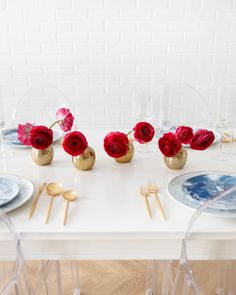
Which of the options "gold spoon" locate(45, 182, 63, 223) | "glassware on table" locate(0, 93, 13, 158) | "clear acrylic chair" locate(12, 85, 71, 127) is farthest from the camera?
"clear acrylic chair" locate(12, 85, 71, 127)

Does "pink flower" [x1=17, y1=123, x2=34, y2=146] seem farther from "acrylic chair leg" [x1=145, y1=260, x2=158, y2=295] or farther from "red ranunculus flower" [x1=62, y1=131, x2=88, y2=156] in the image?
"acrylic chair leg" [x1=145, y1=260, x2=158, y2=295]

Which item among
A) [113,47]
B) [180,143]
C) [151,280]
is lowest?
[151,280]

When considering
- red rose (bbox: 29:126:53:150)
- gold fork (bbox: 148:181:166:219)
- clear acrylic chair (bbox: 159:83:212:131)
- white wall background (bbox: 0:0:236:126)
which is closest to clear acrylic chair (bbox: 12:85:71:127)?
white wall background (bbox: 0:0:236:126)

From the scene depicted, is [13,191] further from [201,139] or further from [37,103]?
[37,103]

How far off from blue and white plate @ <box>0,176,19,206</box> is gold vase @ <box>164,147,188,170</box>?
50cm

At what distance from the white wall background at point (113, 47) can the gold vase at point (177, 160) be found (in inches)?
54.2

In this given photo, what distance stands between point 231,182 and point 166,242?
1.08ft

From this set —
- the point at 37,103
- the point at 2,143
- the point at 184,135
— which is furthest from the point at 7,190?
the point at 37,103

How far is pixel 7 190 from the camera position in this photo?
1.06 m

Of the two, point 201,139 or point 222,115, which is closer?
point 201,139

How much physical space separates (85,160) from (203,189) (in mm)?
394

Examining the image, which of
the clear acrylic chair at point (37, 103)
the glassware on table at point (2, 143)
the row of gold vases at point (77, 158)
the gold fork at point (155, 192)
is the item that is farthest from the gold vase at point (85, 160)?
the clear acrylic chair at point (37, 103)

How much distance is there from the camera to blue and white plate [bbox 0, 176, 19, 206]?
1.01m

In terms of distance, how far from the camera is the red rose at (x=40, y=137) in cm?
122
